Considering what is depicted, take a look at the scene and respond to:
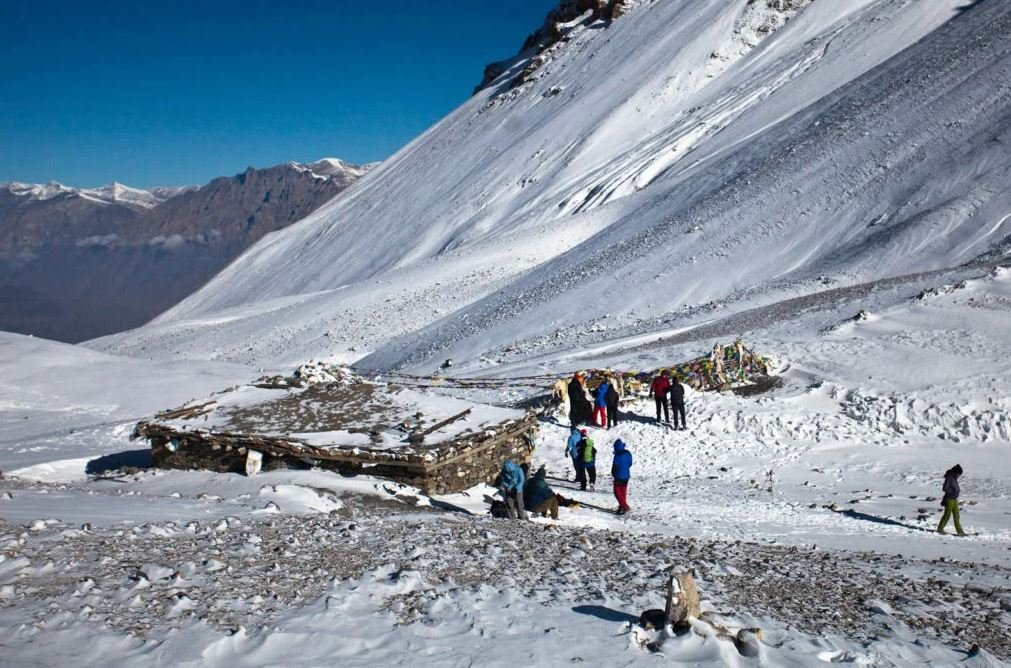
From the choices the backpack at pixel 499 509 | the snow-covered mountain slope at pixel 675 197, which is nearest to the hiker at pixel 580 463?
the backpack at pixel 499 509

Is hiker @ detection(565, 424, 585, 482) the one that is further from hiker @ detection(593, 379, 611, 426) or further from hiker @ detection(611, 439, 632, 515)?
hiker @ detection(593, 379, 611, 426)

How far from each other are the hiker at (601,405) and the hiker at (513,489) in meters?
7.08

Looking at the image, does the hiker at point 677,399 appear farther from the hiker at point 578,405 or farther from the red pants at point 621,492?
the red pants at point 621,492

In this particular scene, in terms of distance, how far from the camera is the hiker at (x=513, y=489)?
10.9 metres

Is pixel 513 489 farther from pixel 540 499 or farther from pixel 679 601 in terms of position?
pixel 679 601

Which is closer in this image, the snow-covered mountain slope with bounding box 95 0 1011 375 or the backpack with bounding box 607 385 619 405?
the backpack with bounding box 607 385 619 405

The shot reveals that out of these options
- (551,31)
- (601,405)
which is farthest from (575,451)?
(551,31)

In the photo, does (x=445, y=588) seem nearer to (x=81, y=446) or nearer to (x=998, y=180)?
(x=81, y=446)

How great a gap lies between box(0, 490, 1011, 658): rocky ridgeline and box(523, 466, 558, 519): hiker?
199cm

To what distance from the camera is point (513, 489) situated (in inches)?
435

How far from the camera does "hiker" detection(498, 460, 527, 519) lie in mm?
10922

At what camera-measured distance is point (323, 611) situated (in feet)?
19.5

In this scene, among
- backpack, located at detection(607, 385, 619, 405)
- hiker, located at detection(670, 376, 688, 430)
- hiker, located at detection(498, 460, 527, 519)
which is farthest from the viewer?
backpack, located at detection(607, 385, 619, 405)

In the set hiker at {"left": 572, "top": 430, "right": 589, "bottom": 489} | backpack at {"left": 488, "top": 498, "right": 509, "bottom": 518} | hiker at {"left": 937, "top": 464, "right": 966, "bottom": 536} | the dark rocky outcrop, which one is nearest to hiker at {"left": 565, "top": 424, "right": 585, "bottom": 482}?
hiker at {"left": 572, "top": 430, "right": 589, "bottom": 489}
